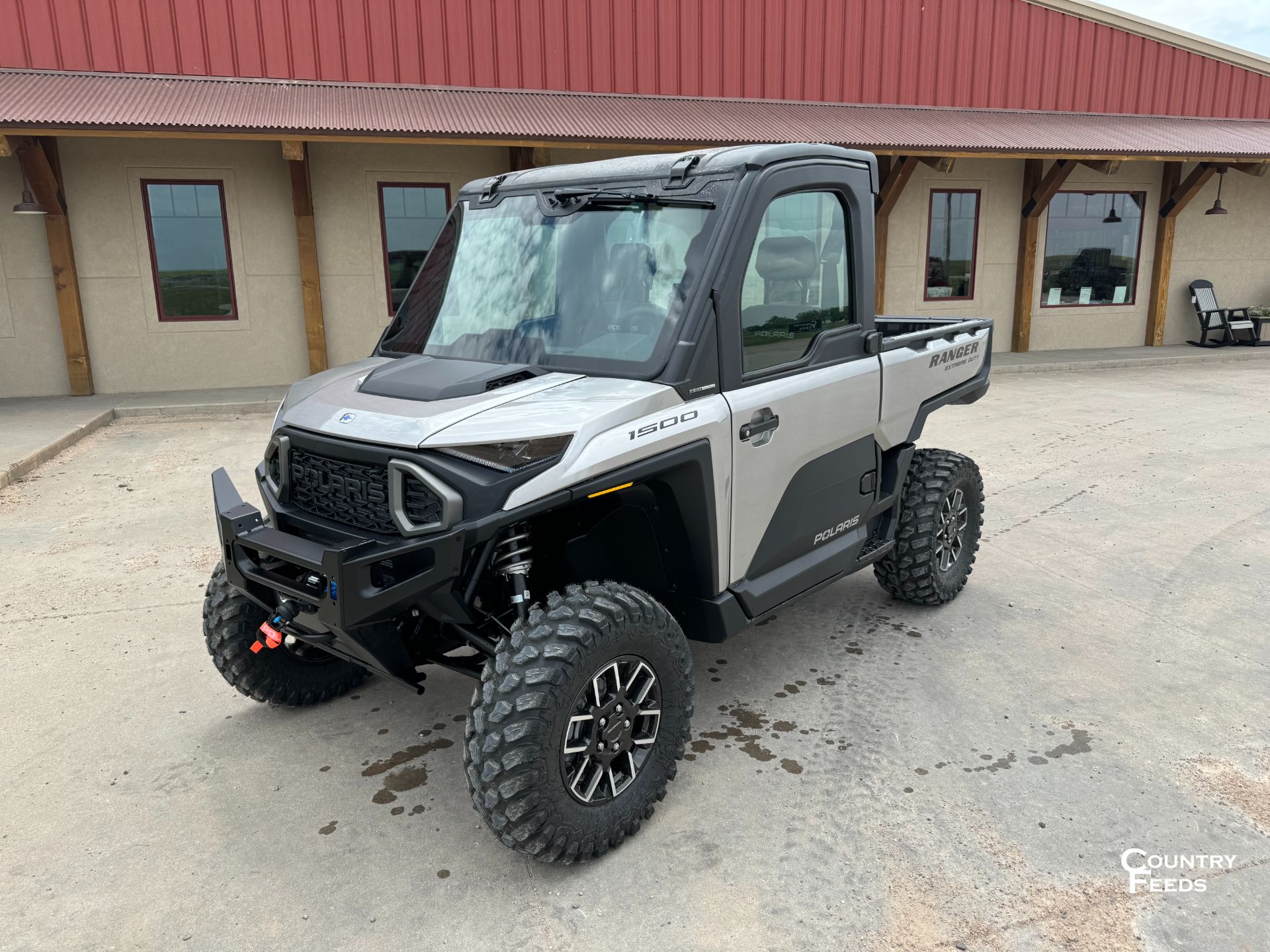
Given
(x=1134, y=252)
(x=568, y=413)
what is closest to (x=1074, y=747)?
(x=568, y=413)

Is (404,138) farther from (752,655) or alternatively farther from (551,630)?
(551,630)

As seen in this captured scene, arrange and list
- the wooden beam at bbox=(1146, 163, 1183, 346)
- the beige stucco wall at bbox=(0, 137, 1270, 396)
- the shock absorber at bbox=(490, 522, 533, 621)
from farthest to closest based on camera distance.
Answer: the wooden beam at bbox=(1146, 163, 1183, 346), the beige stucco wall at bbox=(0, 137, 1270, 396), the shock absorber at bbox=(490, 522, 533, 621)

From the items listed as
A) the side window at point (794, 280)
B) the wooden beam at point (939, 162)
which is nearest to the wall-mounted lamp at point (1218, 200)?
the wooden beam at point (939, 162)

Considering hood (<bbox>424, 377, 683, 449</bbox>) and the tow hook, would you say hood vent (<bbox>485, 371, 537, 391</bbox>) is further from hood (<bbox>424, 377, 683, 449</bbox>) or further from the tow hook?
the tow hook

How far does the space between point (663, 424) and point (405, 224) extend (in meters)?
10.8

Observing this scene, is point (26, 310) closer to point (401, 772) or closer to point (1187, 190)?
point (401, 772)

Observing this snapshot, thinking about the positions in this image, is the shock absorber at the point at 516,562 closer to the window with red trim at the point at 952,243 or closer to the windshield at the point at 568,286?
the windshield at the point at 568,286

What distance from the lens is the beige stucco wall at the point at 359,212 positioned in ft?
39.7

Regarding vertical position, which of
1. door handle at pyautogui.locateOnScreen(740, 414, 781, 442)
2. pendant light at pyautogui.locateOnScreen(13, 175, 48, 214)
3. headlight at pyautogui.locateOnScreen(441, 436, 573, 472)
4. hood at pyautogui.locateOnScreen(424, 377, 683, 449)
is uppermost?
pendant light at pyautogui.locateOnScreen(13, 175, 48, 214)

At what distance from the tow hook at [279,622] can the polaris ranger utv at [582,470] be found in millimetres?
11

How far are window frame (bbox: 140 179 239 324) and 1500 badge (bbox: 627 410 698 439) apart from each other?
10.9 m

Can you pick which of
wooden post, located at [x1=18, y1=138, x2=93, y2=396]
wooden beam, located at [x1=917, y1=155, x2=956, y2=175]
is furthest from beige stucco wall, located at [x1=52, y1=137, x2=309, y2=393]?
wooden beam, located at [x1=917, y1=155, x2=956, y2=175]

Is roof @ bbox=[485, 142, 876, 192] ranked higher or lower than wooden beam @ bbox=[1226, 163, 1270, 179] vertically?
lower

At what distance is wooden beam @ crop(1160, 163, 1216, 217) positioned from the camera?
15008mm
